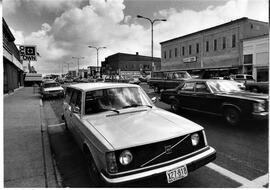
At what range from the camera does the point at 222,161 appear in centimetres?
405

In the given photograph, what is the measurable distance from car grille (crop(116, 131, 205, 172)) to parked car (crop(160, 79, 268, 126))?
12.0 ft

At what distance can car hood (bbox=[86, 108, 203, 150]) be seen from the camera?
9.32 feet

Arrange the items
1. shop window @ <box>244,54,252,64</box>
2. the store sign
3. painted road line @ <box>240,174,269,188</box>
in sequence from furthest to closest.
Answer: the store sign < shop window @ <box>244,54,252,64</box> < painted road line @ <box>240,174,269,188</box>

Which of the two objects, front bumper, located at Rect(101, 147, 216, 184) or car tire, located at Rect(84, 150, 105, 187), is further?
car tire, located at Rect(84, 150, 105, 187)

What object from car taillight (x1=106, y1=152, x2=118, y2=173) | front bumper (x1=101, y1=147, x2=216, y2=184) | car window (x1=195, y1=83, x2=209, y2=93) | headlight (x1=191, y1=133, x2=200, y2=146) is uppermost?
car window (x1=195, y1=83, x2=209, y2=93)

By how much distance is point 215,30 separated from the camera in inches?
1423

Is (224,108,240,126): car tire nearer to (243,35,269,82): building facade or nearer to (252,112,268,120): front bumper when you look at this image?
(252,112,268,120): front bumper

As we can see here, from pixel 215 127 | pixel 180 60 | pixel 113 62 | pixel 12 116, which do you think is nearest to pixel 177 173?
pixel 215 127

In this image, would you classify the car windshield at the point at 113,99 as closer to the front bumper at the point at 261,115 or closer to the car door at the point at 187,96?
the front bumper at the point at 261,115

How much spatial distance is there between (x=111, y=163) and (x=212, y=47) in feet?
126

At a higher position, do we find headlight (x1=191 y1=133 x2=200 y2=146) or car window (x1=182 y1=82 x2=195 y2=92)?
car window (x1=182 y1=82 x2=195 y2=92)

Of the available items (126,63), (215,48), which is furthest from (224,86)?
(126,63)

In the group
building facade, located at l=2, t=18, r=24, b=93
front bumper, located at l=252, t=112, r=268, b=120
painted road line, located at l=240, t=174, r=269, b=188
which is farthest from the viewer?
building facade, located at l=2, t=18, r=24, b=93

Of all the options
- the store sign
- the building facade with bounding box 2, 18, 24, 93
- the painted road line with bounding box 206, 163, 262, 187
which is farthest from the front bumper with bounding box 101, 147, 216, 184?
the store sign
